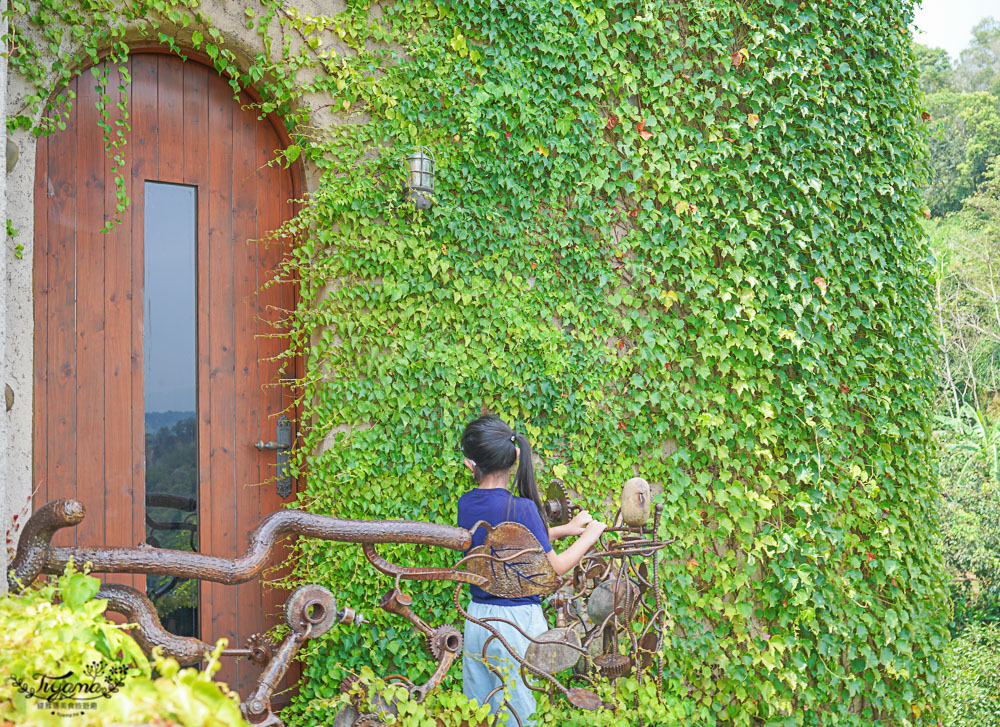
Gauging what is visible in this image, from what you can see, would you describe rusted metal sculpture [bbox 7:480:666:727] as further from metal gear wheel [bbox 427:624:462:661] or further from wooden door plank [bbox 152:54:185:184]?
wooden door plank [bbox 152:54:185:184]

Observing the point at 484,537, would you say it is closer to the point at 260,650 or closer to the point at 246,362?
the point at 260,650

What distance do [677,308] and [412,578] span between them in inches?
93.5

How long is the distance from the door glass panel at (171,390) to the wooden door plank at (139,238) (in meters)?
0.03

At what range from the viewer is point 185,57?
3.39 m

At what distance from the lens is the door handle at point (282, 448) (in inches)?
139

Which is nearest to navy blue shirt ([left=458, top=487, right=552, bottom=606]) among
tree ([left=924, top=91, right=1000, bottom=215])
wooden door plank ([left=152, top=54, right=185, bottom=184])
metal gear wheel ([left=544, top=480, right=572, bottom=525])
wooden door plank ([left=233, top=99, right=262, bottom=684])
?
metal gear wheel ([left=544, top=480, right=572, bottom=525])

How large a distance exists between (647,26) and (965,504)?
17.7ft

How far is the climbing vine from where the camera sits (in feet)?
11.5

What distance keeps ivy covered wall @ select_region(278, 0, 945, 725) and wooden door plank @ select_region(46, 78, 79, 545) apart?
3.22ft

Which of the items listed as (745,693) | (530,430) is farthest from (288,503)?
(745,693)

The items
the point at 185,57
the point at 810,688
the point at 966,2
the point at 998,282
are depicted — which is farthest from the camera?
the point at 966,2

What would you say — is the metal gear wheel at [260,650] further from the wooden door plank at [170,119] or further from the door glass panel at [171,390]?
the wooden door plank at [170,119]

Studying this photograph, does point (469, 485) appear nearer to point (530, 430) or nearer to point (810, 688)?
point (530, 430)

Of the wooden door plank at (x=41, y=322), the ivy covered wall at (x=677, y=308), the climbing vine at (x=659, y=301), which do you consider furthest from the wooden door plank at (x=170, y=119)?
the ivy covered wall at (x=677, y=308)
